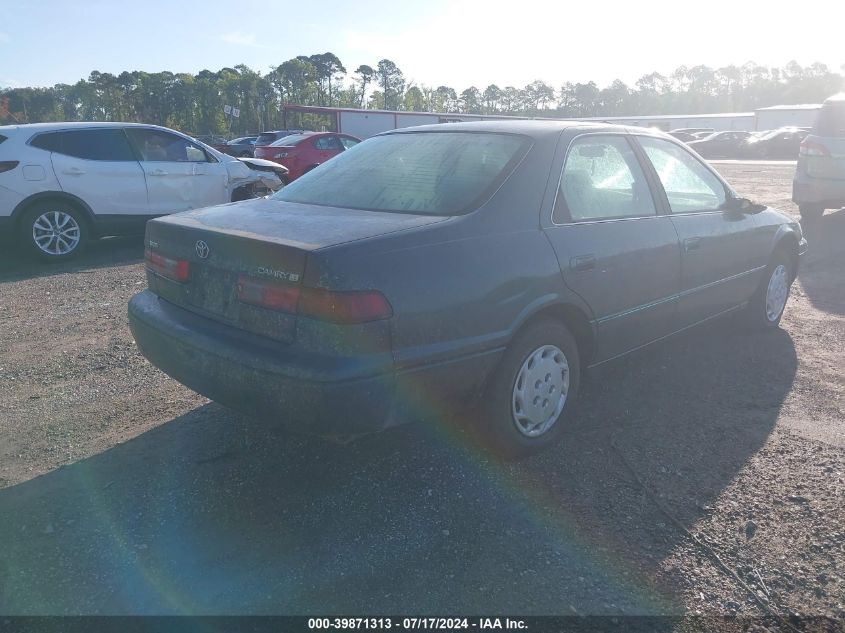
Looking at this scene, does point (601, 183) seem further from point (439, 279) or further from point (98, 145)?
point (98, 145)

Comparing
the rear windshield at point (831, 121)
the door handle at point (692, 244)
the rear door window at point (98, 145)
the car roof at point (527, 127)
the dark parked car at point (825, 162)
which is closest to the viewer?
the car roof at point (527, 127)

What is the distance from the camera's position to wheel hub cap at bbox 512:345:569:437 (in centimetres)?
338

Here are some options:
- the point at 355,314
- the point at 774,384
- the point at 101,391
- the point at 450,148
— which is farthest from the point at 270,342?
the point at 774,384

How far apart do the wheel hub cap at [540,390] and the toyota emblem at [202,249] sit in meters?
1.52

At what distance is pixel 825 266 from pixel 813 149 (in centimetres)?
261

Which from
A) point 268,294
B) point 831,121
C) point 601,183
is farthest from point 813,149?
point 268,294

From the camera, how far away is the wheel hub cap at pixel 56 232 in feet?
26.5

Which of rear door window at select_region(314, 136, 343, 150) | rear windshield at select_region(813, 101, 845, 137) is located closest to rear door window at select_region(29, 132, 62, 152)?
rear door window at select_region(314, 136, 343, 150)

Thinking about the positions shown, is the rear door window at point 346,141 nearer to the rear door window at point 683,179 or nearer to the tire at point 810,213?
the tire at point 810,213

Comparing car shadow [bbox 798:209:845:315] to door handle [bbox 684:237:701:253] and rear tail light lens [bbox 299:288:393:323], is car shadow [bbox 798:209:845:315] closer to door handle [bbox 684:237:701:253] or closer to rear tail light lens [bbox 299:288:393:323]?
door handle [bbox 684:237:701:253]

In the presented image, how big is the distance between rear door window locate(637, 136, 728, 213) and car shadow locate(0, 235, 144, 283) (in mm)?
6183

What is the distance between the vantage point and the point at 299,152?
52.6 feet

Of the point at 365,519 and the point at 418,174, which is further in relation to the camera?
the point at 418,174

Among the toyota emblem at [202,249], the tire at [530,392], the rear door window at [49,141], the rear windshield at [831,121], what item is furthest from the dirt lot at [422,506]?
the rear windshield at [831,121]
